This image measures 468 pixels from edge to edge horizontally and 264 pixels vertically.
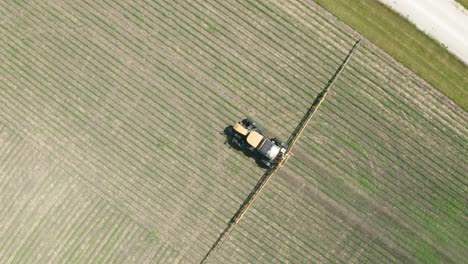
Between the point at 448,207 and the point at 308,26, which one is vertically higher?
the point at 308,26

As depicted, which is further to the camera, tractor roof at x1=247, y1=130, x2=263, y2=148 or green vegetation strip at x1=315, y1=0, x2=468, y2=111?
green vegetation strip at x1=315, y1=0, x2=468, y2=111

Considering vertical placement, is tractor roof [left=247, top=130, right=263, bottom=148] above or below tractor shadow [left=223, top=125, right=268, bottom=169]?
above

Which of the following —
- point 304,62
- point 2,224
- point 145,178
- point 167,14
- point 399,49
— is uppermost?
point 399,49

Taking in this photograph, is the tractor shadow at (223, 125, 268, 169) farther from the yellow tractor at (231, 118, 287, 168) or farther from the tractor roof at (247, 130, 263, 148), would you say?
the tractor roof at (247, 130, 263, 148)

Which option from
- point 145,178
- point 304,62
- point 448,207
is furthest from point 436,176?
point 145,178

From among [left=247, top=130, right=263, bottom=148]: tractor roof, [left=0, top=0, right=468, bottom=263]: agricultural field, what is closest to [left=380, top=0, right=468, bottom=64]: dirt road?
[left=0, top=0, right=468, bottom=263]: agricultural field

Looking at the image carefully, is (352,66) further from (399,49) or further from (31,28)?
(31,28)
